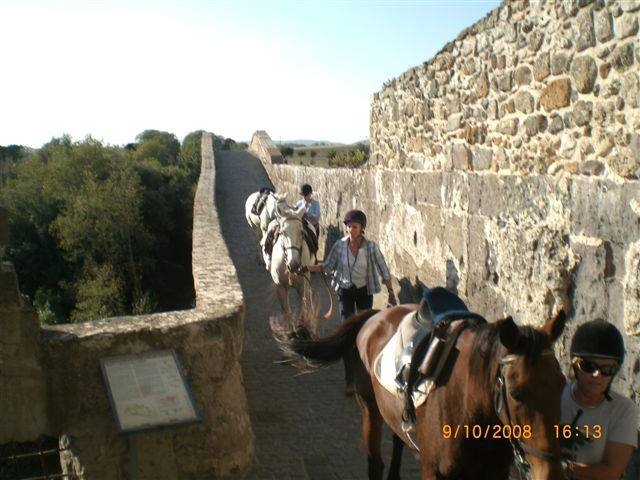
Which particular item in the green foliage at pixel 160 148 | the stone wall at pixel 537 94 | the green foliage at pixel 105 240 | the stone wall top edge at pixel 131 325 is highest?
the green foliage at pixel 160 148

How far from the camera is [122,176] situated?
37594mm

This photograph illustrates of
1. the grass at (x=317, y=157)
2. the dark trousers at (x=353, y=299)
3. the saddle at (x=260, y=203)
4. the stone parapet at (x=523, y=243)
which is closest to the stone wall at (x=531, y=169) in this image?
the stone parapet at (x=523, y=243)

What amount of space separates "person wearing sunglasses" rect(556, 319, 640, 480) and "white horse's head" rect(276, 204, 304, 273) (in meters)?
5.14

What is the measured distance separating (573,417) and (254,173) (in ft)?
76.7

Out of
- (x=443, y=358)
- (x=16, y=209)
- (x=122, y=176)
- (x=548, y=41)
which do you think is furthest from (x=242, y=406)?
(x=16, y=209)

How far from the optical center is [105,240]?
35.6 m

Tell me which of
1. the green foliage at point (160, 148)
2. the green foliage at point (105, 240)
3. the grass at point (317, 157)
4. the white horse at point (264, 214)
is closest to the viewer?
the white horse at point (264, 214)

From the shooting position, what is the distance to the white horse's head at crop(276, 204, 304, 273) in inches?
307

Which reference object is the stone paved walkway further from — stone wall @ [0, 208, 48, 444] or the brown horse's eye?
the brown horse's eye

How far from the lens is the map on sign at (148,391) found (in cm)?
318

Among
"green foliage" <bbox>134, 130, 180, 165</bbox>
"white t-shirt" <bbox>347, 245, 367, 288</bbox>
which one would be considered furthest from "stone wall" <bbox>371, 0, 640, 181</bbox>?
"green foliage" <bbox>134, 130, 180, 165</bbox>

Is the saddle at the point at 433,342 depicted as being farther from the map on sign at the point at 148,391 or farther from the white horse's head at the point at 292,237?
the white horse's head at the point at 292,237

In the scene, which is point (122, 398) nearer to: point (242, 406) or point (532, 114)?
point (242, 406)
